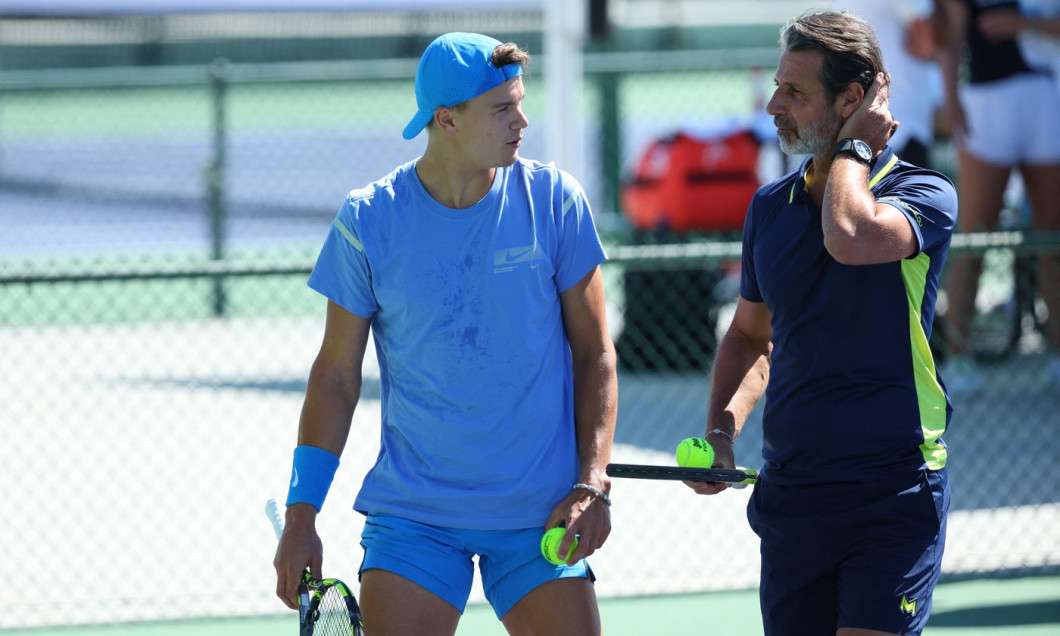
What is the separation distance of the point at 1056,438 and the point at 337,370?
481cm

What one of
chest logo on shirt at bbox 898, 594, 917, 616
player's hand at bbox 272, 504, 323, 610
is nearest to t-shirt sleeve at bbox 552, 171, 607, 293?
player's hand at bbox 272, 504, 323, 610

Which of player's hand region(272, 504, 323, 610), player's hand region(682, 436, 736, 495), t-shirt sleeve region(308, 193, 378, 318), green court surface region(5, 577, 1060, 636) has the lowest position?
green court surface region(5, 577, 1060, 636)

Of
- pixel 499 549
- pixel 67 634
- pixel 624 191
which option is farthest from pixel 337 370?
pixel 624 191

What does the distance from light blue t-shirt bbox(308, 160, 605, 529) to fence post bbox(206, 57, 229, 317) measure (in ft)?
22.7

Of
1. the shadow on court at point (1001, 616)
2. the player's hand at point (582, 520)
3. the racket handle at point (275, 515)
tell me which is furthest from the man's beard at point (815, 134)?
the shadow on court at point (1001, 616)

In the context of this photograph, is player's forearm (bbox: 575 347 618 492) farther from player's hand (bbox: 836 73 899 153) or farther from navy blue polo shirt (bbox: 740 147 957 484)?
player's hand (bbox: 836 73 899 153)

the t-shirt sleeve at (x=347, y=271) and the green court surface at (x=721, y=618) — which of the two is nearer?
the t-shirt sleeve at (x=347, y=271)

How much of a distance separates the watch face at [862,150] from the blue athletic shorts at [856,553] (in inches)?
26.3

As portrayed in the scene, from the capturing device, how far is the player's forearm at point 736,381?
324 centimetres

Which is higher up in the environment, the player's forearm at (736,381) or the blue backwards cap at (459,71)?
the blue backwards cap at (459,71)

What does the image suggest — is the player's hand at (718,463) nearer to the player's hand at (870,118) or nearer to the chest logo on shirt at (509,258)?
the chest logo on shirt at (509,258)

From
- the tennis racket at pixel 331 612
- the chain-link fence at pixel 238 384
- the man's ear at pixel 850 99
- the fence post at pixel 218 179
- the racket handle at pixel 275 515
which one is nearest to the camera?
the tennis racket at pixel 331 612

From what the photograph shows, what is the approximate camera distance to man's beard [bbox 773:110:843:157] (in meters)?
2.93

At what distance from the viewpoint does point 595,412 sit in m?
3.20
